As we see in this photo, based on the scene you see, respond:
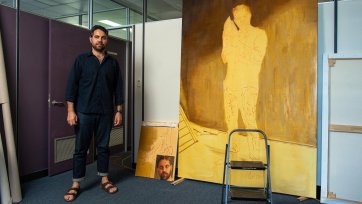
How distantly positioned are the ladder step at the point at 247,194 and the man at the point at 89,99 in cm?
121

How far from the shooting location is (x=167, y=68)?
11.1ft

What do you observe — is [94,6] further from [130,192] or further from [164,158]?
[130,192]

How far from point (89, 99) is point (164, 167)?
118 centimetres

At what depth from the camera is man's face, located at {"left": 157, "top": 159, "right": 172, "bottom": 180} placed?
3162 millimetres

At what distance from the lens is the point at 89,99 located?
8.79 ft

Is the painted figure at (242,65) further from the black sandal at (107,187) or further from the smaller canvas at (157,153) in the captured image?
the black sandal at (107,187)

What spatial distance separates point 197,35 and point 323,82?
1372 mm

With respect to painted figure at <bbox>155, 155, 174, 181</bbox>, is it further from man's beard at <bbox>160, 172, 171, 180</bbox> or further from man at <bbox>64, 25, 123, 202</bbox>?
man at <bbox>64, 25, 123, 202</bbox>

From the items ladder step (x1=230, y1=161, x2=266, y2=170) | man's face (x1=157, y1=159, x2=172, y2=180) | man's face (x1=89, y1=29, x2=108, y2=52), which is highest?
man's face (x1=89, y1=29, x2=108, y2=52)

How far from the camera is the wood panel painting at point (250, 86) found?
2.60m

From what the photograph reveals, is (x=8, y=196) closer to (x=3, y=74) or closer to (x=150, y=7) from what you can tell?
(x=3, y=74)

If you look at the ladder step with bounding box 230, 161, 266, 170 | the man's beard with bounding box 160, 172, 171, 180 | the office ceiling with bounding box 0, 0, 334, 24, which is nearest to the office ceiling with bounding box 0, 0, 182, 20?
the office ceiling with bounding box 0, 0, 334, 24

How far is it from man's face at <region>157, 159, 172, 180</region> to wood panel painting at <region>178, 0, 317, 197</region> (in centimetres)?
14

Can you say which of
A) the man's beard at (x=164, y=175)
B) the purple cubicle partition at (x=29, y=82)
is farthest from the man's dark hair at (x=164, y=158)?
the purple cubicle partition at (x=29, y=82)
